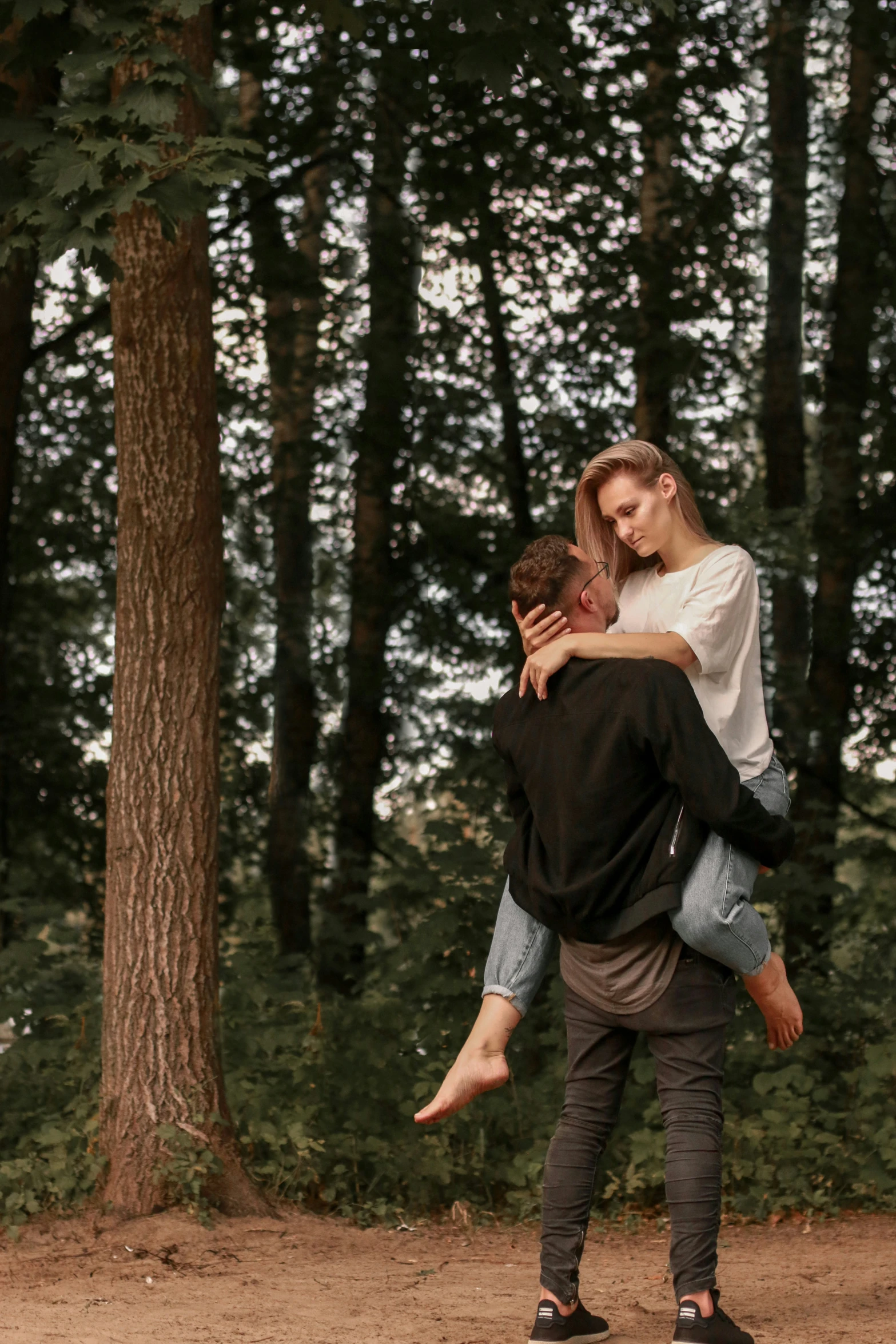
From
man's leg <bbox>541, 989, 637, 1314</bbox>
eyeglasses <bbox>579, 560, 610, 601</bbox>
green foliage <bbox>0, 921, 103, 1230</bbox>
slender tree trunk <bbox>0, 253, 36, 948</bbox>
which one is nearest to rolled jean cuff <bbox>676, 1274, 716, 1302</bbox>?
man's leg <bbox>541, 989, 637, 1314</bbox>

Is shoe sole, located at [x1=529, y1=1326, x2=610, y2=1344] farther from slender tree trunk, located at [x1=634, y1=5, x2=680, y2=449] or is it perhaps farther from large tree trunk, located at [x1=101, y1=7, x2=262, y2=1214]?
slender tree trunk, located at [x1=634, y1=5, x2=680, y2=449]

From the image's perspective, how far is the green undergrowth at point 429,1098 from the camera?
221 inches

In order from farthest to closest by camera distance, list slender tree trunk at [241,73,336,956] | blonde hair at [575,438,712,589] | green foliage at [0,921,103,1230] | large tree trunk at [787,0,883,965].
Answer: slender tree trunk at [241,73,336,956]
large tree trunk at [787,0,883,965]
green foliage at [0,921,103,1230]
blonde hair at [575,438,712,589]

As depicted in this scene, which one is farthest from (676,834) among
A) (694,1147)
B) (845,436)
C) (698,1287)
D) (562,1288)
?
(845,436)

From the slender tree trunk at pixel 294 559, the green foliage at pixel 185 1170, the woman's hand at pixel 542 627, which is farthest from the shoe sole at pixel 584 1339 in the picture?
the slender tree trunk at pixel 294 559

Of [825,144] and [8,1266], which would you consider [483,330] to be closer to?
[825,144]

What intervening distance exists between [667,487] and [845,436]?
6961mm

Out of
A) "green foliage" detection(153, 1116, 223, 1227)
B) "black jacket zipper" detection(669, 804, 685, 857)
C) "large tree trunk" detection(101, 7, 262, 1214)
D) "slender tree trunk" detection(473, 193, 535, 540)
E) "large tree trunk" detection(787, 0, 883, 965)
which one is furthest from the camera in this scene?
"slender tree trunk" detection(473, 193, 535, 540)

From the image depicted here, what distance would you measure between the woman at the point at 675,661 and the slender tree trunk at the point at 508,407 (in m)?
8.18

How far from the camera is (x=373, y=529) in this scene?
38.5 ft

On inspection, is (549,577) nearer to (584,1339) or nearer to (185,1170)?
(584,1339)

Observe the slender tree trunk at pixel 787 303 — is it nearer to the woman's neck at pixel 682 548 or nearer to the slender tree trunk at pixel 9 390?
the slender tree trunk at pixel 9 390

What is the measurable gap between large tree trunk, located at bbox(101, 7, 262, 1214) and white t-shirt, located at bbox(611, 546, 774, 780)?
2.42 metres

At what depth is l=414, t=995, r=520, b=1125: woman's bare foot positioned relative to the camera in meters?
3.29
